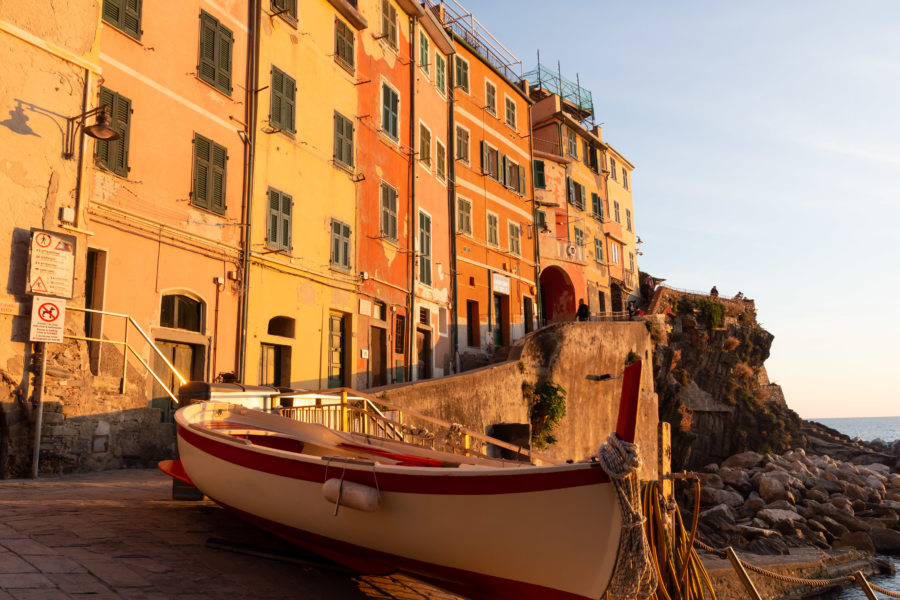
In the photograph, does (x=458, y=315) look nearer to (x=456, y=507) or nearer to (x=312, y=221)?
(x=312, y=221)

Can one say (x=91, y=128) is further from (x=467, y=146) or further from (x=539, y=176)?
(x=539, y=176)

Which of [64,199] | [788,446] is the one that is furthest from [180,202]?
[788,446]

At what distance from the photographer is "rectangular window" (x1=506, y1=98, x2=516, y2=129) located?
2820 cm

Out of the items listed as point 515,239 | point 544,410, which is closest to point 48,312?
point 544,410

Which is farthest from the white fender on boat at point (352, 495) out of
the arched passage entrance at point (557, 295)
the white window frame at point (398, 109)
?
the arched passage entrance at point (557, 295)

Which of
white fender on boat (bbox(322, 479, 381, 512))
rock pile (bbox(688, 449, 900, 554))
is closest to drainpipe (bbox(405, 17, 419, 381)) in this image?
rock pile (bbox(688, 449, 900, 554))

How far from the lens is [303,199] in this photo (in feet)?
51.2

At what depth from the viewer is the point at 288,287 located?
14.9m

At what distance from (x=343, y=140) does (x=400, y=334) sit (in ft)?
18.1

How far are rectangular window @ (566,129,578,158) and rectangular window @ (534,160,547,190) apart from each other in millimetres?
3494

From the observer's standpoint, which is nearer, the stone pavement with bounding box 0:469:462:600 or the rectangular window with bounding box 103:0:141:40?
the stone pavement with bounding box 0:469:462:600

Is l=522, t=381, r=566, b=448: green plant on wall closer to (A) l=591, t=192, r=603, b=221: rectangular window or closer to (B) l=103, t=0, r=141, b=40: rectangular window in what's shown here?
(B) l=103, t=0, r=141, b=40: rectangular window

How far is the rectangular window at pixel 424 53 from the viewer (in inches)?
869

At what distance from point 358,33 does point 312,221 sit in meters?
5.93
